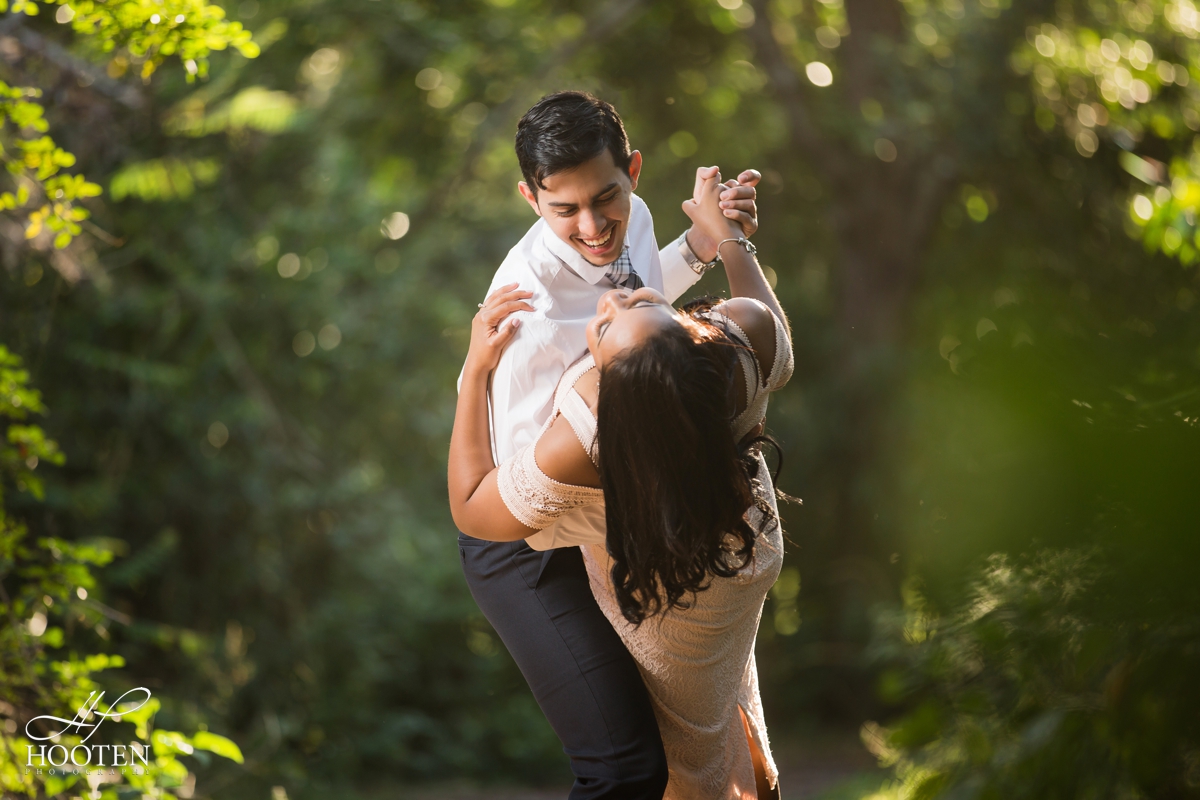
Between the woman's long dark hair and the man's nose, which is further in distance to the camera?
the man's nose

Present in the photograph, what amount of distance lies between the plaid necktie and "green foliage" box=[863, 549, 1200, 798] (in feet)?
3.31

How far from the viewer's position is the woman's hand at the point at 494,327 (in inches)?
82.6

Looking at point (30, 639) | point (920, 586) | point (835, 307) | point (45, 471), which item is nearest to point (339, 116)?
point (45, 471)

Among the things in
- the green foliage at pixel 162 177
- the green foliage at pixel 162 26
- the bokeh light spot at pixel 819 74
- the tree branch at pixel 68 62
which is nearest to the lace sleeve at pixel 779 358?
the green foliage at pixel 162 26

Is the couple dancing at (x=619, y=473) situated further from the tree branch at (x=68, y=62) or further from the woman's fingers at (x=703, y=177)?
the tree branch at (x=68, y=62)

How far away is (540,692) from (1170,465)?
1.48 m

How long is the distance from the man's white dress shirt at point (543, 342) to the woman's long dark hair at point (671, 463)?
0.20 m

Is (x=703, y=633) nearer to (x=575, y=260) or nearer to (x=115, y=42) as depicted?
(x=575, y=260)

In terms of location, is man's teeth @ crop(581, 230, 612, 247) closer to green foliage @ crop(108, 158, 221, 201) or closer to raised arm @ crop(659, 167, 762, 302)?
raised arm @ crop(659, 167, 762, 302)

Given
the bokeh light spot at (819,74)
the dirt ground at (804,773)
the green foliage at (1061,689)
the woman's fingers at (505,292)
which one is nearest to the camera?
the green foliage at (1061,689)

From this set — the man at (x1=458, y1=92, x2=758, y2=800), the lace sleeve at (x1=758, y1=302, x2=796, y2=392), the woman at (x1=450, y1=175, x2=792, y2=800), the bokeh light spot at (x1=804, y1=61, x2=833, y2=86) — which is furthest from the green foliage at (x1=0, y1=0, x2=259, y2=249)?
the bokeh light spot at (x1=804, y1=61, x2=833, y2=86)

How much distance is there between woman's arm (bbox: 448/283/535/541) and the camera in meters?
2.06

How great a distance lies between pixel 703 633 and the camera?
2.14m

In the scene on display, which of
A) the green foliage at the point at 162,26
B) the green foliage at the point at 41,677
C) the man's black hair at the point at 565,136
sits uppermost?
the green foliage at the point at 162,26
